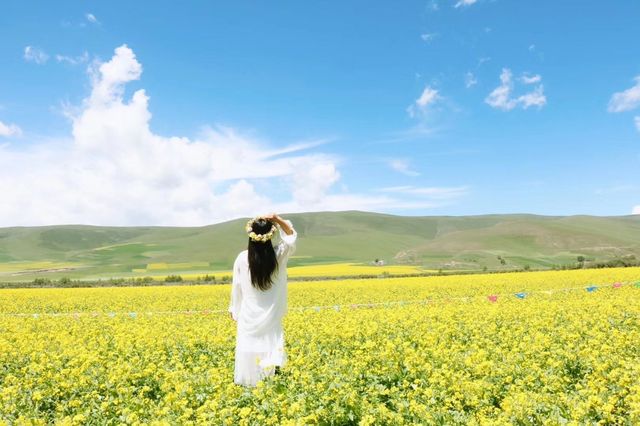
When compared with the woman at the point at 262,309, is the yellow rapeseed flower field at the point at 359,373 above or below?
below

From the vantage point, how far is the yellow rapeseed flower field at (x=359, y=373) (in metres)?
5.61

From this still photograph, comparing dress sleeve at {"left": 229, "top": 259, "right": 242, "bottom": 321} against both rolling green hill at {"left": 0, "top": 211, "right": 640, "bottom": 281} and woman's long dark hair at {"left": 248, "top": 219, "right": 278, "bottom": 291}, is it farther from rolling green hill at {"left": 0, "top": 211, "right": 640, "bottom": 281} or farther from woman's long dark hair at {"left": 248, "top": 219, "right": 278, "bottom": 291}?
rolling green hill at {"left": 0, "top": 211, "right": 640, "bottom": 281}

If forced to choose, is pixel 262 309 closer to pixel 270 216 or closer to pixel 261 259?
pixel 261 259

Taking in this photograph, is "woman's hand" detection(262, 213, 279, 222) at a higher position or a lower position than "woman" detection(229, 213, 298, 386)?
higher

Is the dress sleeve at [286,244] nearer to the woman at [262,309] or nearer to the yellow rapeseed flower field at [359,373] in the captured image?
the woman at [262,309]

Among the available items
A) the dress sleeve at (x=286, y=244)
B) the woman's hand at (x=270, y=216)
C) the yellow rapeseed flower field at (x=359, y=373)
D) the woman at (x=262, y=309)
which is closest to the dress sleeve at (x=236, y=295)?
the woman at (x=262, y=309)

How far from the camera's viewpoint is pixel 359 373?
7352 millimetres

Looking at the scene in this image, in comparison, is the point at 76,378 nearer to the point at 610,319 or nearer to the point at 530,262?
the point at 610,319

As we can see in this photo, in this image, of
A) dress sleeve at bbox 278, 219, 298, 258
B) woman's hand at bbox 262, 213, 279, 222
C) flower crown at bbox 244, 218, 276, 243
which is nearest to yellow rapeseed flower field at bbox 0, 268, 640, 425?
dress sleeve at bbox 278, 219, 298, 258

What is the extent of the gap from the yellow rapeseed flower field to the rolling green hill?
210 feet

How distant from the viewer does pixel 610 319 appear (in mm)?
11867

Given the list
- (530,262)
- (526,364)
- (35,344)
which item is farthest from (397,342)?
(530,262)

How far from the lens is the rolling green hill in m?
105

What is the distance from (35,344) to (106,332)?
92.5 inches
